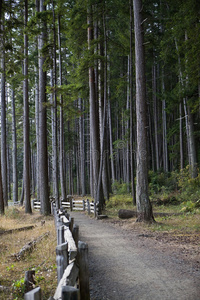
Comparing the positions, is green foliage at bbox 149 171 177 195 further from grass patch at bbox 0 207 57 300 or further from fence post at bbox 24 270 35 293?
fence post at bbox 24 270 35 293

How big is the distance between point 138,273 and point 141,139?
6.97 m

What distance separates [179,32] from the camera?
625 inches

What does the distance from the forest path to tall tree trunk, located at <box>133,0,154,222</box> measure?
290 cm

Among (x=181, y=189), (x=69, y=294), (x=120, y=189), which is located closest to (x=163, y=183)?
(x=181, y=189)

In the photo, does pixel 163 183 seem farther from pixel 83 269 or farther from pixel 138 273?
pixel 83 269

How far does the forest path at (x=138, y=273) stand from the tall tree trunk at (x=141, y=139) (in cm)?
290

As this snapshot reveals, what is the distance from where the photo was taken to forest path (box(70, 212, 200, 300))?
4516mm

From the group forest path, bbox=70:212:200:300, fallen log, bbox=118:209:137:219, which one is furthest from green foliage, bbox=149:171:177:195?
forest path, bbox=70:212:200:300

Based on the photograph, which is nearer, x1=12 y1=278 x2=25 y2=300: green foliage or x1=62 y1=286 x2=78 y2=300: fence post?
x1=62 y1=286 x2=78 y2=300: fence post

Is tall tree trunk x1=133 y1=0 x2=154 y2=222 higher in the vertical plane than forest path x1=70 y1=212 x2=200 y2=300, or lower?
higher

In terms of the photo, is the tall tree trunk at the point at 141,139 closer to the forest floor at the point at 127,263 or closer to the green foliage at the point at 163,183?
the forest floor at the point at 127,263

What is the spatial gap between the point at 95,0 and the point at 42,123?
8039 mm

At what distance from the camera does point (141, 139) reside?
11727mm

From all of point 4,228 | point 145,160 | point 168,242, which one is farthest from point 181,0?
point 4,228
